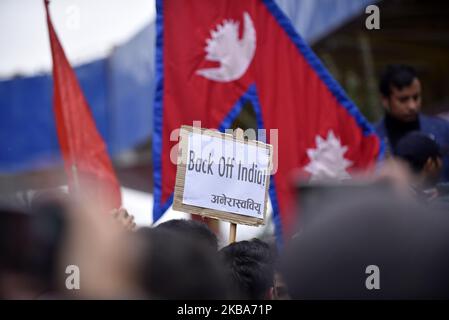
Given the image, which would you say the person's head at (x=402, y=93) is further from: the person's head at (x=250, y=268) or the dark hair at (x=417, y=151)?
the person's head at (x=250, y=268)

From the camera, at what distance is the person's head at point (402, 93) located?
457 centimetres

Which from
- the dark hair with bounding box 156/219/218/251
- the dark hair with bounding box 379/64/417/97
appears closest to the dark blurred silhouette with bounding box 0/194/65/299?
the dark hair with bounding box 156/219/218/251

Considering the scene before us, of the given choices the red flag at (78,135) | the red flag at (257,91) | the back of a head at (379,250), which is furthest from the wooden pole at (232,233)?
the back of a head at (379,250)

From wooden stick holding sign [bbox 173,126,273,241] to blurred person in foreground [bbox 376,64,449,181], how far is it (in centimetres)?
135

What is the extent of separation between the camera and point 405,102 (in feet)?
15.1

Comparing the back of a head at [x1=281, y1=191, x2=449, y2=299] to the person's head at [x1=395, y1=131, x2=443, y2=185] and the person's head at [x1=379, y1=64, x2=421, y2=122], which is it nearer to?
the person's head at [x1=395, y1=131, x2=443, y2=185]

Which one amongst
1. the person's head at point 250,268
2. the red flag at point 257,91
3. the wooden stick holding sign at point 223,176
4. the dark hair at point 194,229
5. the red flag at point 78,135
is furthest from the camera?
the red flag at point 257,91

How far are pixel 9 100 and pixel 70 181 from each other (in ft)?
14.9

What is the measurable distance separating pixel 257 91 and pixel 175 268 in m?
2.91

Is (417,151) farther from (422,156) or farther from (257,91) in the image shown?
(257,91)

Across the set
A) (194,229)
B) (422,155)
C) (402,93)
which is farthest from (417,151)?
(402,93)

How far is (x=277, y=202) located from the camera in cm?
422
